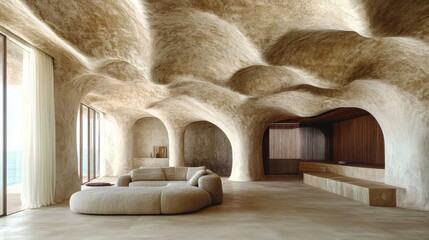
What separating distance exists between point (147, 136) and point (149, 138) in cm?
15

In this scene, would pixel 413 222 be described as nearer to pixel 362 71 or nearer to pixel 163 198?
pixel 362 71

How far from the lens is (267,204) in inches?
383

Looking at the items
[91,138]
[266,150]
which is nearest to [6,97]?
[91,138]

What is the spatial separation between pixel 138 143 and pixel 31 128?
12278mm

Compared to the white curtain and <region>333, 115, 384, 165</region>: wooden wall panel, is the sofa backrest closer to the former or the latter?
the white curtain

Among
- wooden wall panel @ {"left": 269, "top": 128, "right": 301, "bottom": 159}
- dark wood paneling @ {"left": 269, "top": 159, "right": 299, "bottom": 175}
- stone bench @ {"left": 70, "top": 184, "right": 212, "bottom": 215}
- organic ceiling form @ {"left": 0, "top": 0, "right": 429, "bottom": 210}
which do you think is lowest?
dark wood paneling @ {"left": 269, "top": 159, "right": 299, "bottom": 175}

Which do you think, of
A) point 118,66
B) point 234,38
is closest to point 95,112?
point 118,66

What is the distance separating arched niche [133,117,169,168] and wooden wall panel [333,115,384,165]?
8.67 metres

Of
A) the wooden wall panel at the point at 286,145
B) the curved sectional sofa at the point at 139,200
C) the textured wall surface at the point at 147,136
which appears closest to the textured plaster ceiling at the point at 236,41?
the curved sectional sofa at the point at 139,200

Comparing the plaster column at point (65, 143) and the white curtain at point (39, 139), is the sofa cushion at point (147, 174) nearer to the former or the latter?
the plaster column at point (65, 143)

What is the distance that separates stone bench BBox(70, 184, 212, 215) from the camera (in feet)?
26.3

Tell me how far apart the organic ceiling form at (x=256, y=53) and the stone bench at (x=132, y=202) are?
2.46 metres

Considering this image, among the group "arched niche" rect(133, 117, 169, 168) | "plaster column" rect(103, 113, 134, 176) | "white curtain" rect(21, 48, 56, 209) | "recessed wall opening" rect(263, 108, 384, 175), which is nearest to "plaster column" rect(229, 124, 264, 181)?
"recessed wall opening" rect(263, 108, 384, 175)

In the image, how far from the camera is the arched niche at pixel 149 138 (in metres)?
21.4
